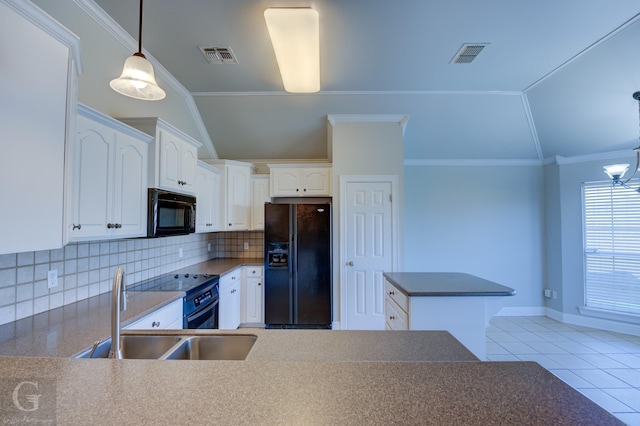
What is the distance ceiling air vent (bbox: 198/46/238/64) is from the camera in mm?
2734

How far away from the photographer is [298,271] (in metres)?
3.69

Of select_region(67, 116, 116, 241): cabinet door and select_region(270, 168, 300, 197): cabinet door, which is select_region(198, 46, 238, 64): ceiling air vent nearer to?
select_region(67, 116, 116, 241): cabinet door

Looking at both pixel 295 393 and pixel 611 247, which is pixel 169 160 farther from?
pixel 611 247

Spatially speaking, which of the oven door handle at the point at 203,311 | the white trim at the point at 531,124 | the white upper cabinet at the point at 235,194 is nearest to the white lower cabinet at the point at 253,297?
the white upper cabinet at the point at 235,194

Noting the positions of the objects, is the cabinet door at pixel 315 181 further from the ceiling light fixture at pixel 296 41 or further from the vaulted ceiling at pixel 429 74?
the ceiling light fixture at pixel 296 41

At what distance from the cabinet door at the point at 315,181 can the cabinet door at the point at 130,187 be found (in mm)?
2128

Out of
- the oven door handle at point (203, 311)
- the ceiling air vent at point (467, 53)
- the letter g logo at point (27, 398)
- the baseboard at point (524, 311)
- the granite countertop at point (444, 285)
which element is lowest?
the baseboard at point (524, 311)

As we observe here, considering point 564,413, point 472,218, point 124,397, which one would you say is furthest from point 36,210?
point 472,218

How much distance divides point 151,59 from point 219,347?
293 cm

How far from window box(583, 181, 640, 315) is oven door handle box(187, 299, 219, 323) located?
5064 mm

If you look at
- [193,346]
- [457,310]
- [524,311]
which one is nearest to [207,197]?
[193,346]

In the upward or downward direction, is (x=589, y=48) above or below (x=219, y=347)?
above

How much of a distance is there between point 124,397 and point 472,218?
196 inches

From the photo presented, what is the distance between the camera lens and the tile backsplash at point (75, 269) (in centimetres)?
160
